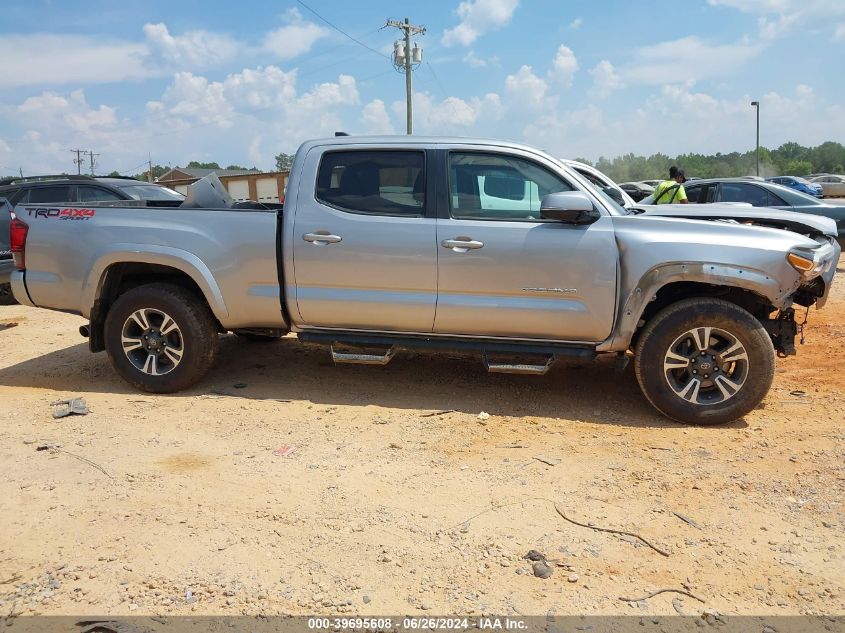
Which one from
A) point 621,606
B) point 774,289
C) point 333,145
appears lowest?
point 621,606

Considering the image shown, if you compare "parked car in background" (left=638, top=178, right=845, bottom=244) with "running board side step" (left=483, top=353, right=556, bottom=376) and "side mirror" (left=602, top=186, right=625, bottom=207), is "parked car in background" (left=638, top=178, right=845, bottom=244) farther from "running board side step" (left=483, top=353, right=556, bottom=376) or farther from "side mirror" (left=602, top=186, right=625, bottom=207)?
"running board side step" (left=483, top=353, right=556, bottom=376)

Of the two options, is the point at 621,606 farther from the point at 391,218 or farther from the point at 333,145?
the point at 333,145

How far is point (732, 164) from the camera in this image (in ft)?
242

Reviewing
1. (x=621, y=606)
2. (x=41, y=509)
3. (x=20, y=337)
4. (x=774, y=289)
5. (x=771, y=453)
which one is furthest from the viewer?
(x=20, y=337)

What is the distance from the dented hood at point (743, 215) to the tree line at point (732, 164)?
182ft

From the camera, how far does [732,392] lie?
4.54m

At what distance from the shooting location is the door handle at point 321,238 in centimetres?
493

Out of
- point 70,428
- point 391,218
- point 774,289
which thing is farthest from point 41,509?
point 774,289

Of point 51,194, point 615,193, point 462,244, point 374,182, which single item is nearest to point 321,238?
point 374,182

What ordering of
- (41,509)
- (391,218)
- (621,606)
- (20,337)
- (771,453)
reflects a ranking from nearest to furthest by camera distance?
(621,606)
(41,509)
(771,453)
(391,218)
(20,337)

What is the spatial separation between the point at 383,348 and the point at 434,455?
122 centimetres

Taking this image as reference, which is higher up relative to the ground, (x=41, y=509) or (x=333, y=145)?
(x=333, y=145)

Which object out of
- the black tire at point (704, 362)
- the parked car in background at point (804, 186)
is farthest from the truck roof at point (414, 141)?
the parked car in background at point (804, 186)

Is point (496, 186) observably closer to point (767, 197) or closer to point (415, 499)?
point (415, 499)
